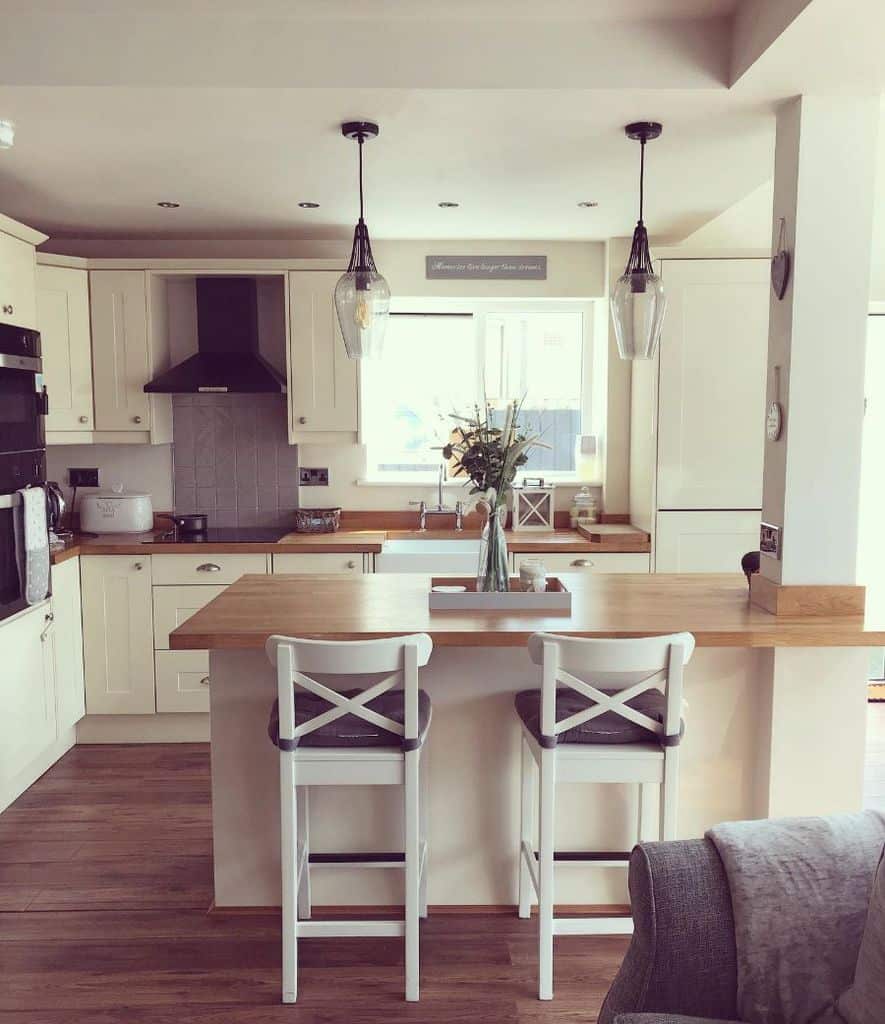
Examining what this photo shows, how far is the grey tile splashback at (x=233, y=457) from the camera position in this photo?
485 cm

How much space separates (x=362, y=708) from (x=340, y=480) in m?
2.87

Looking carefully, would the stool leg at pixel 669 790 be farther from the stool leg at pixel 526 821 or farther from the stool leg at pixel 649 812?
the stool leg at pixel 526 821

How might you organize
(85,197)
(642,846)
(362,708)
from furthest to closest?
(85,197)
(362,708)
(642,846)

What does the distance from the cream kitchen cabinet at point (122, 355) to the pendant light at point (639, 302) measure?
2659 mm

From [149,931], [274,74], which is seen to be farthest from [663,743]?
[274,74]

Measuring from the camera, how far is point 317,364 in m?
4.50

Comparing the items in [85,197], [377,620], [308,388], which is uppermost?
[85,197]

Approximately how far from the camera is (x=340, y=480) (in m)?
4.99

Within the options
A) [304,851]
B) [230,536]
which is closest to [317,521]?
[230,536]

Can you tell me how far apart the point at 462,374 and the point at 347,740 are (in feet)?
10.4

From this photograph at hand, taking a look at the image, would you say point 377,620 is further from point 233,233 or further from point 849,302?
point 233,233

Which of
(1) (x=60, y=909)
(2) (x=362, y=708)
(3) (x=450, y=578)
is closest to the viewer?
(2) (x=362, y=708)

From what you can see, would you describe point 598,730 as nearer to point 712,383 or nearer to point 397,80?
point 397,80

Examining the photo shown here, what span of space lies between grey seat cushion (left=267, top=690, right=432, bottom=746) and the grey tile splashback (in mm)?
2628
